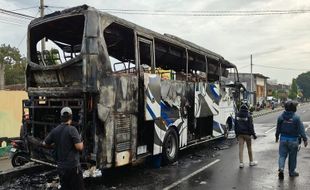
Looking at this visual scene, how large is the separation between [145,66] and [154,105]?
0.93m

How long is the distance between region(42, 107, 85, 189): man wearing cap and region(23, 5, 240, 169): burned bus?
1.71 m

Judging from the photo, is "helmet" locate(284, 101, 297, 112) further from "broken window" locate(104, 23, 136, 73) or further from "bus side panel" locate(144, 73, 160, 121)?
"broken window" locate(104, 23, 136, 73)

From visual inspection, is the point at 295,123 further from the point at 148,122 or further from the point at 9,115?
the point at 9,115

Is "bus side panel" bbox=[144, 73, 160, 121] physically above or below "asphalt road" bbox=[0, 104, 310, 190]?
above

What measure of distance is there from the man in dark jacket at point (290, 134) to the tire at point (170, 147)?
2.82 m

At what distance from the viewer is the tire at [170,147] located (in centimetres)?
975

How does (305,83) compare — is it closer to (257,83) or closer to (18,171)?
(257,83)

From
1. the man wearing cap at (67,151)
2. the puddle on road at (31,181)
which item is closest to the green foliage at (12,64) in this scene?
the puddle on road at (31,181)

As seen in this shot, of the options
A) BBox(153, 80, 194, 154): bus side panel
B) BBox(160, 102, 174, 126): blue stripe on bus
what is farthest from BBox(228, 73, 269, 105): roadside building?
BBox(160, 102, 174, 126): blue stripe on bus

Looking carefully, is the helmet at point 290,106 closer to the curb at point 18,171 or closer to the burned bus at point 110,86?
the burned bus at point 110,86

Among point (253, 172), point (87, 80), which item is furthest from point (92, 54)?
point (253, 172)

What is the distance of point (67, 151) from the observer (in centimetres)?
545

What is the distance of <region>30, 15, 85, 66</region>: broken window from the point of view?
856 centimetres

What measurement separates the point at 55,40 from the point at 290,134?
571 cm
